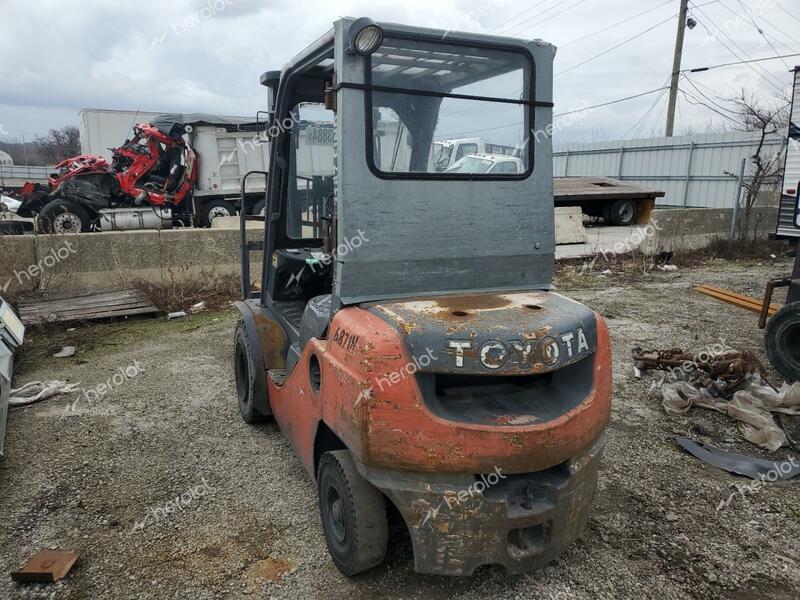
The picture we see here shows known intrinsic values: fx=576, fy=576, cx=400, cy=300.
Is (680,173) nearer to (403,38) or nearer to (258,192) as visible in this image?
(258,192)

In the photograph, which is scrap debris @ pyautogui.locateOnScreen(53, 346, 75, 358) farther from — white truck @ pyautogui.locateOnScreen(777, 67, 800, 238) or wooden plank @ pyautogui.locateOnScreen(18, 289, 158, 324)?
white truck @ pyautogui.locateOnScreen(777, 67, 800, 238)

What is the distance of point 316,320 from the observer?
314cm

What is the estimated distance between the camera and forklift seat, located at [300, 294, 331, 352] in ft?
10.0

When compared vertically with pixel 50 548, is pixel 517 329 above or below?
above

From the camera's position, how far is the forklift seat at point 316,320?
10.0ft

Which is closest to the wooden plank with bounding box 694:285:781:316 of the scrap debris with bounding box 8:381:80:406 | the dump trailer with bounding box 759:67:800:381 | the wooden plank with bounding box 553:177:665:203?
the dump trailer with bounding box 759:67:800:381

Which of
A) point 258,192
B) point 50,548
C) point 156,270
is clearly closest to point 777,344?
point 50,548

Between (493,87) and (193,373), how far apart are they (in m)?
3.98

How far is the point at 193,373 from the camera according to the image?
18.1 feet

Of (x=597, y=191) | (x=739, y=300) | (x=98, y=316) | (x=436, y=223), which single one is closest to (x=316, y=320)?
(x=436, y=223)

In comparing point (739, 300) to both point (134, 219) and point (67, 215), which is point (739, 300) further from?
point (67, 215)

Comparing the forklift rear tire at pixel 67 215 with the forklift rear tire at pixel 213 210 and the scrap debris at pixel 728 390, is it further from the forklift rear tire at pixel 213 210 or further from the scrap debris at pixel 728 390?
the scrap debris at pixel 728 390

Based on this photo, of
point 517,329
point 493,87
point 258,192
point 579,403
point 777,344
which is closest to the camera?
point 517,329

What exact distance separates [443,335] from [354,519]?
3.07 feet
